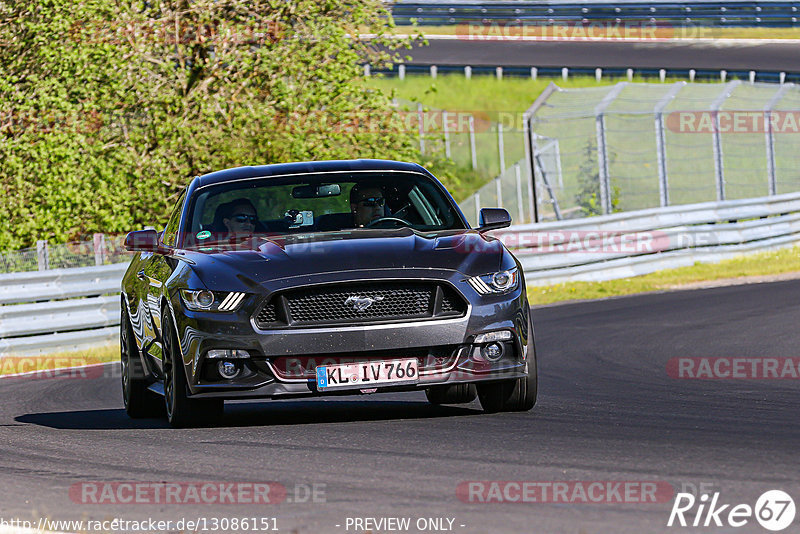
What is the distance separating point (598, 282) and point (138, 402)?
13.0 metres

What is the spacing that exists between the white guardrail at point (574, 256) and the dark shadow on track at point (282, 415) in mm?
5999

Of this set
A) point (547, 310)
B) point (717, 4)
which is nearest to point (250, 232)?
point (547, 310)

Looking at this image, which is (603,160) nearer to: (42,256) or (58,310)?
(42,256)

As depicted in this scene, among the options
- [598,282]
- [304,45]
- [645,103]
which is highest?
[304,45]

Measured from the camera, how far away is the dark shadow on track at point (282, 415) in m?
8.91

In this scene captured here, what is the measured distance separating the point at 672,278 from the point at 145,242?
45.6 ft

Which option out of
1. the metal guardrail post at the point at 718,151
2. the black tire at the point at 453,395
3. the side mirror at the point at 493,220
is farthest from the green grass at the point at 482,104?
the side mirror at the point at 493,220

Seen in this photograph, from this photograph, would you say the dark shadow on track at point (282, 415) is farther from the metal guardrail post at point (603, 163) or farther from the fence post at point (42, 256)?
the metal guardrail post at point (603, 163)

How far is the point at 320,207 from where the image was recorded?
9.44 metres

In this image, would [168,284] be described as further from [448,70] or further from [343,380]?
[448,70]

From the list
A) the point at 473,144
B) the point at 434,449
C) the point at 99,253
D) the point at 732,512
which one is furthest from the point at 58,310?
the point at 473,144

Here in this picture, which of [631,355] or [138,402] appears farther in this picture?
[631,355]

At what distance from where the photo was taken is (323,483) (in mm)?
6324

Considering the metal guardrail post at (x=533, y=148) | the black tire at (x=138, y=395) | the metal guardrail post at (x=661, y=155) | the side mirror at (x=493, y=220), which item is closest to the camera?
the side mirror at (x=493, y=220)
